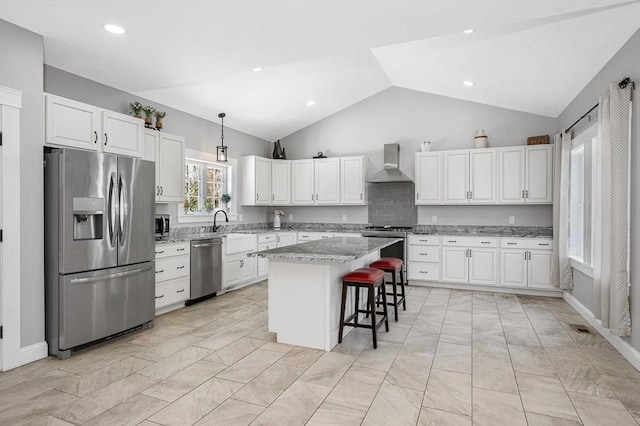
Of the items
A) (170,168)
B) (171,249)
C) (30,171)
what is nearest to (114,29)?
(30,171)

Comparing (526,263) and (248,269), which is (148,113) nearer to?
(248,269)

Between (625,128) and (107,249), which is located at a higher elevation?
(625,128)

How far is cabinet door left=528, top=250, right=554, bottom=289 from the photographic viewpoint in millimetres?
5281

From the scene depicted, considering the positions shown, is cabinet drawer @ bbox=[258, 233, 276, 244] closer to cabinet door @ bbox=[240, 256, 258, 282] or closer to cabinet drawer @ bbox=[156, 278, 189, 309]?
cabinet door @ bbox=[240, 256, 258, 282]

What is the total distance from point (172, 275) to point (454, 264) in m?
4.11

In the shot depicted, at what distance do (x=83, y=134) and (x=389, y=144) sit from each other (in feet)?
14.8

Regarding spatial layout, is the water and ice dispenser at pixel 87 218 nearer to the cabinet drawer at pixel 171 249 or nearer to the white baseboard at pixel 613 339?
the cabinet drawer at pixel 171 249

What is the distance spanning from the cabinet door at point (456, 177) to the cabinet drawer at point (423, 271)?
1.07m

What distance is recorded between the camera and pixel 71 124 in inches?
134

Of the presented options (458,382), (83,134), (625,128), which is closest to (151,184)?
(83,134)

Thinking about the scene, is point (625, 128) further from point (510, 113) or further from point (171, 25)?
point (171, 25)

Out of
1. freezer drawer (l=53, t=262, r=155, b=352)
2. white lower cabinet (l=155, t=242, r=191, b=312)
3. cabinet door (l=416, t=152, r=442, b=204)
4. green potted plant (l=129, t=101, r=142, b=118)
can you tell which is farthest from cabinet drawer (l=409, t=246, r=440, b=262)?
green potted plant (l=129, t=101, r=142, b=118)

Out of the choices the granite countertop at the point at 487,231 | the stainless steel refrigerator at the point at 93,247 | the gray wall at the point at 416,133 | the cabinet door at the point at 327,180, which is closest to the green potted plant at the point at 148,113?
the stainless steel refrigerator at the point at 93,247

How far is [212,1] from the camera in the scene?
266cm
